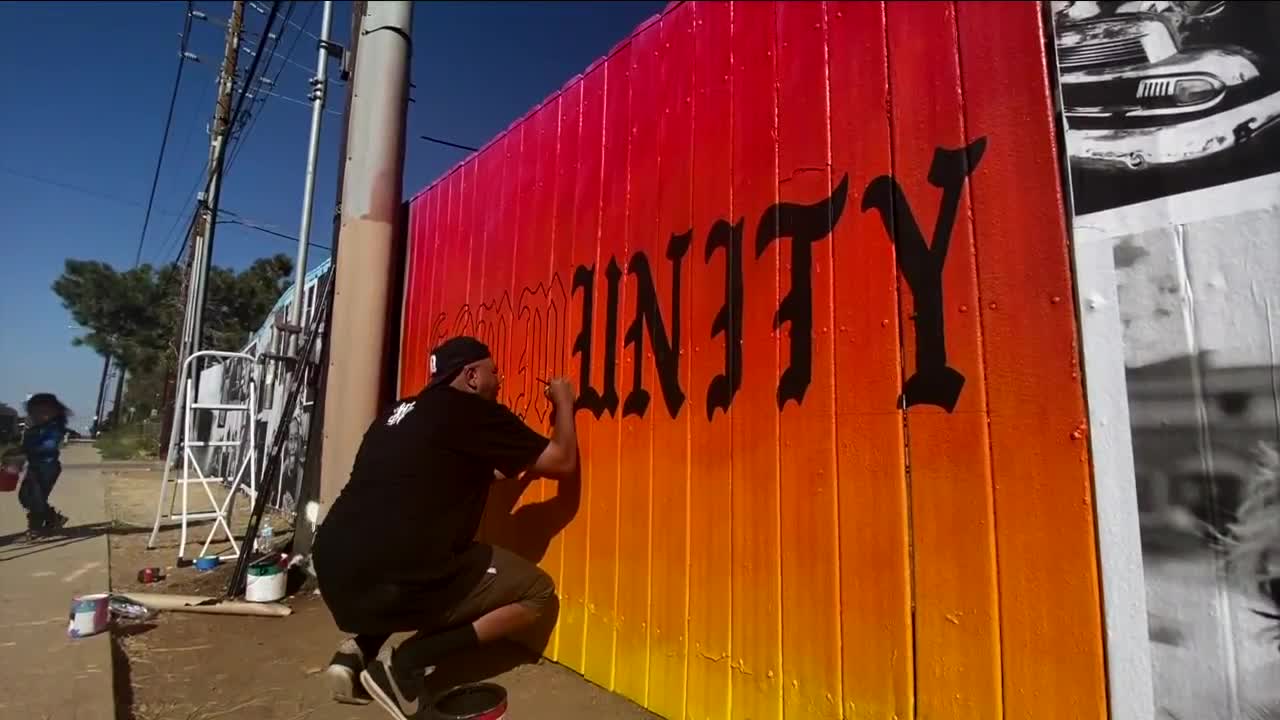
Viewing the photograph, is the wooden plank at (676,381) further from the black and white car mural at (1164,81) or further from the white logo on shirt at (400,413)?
the black and white car mural at (1164,81)

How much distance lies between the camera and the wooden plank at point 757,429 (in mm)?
2055

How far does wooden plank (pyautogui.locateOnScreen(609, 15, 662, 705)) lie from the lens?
2.57 metres

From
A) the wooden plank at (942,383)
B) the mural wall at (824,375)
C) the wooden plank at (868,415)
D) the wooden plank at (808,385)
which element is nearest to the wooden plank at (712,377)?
the mural wall at (824,375)

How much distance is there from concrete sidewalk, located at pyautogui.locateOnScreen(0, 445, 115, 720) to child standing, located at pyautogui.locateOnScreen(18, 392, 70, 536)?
0.15 meters

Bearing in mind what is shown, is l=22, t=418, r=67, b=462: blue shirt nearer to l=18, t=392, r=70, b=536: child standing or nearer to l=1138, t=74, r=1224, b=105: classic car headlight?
l=18, t=392, r=70, b=536: child standing

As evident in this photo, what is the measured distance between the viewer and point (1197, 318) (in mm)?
1282

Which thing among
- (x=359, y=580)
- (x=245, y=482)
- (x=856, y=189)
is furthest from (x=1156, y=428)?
(x=245, y=482)

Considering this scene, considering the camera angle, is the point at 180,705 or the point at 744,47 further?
the point at 180,705

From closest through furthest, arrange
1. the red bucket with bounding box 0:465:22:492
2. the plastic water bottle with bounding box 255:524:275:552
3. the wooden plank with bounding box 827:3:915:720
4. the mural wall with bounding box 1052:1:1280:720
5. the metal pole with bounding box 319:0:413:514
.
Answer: the mural wall with bounding box 1052:1:1280:720 < the wooden plank with bounding box 827:3:915:720 < the metal pole with bounding box 319:0:413:514 < the plastic water bottle with bounding box 255:524:275:552 < the red bucket with bounding box 0:465:22:492

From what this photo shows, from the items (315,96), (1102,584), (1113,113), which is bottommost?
(1102,584)

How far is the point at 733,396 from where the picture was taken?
2234mm

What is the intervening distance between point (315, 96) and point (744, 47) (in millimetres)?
11022

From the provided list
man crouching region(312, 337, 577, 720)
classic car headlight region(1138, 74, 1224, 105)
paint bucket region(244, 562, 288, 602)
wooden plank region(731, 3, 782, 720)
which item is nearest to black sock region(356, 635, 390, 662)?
man crouching region(312, 337, 577, 720)

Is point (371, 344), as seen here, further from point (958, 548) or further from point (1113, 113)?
point (1113, 113)
